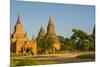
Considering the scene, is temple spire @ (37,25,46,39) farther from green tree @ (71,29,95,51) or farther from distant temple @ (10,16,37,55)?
green tree @ (71,29,95,51)

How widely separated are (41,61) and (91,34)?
653mm

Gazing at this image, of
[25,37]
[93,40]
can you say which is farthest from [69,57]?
[25,37]

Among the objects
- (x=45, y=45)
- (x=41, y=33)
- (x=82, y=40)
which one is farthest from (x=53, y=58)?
(x=82, y=40)

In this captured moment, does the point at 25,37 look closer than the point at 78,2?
Yes

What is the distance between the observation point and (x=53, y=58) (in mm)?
2264

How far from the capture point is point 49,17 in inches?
88.5

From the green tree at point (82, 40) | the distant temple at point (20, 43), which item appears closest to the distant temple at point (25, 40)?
the distant temple at point (20, 43)

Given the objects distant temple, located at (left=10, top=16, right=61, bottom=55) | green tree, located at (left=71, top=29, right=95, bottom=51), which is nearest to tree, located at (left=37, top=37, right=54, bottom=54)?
distant temple, located at (left=10, top=16, right=61, bottom=55)

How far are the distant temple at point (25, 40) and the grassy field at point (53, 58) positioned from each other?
0.22ft

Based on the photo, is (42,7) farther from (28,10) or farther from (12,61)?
(12,61)

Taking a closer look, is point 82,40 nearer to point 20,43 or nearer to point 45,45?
point 45,45

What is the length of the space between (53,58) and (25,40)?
0.35 metres

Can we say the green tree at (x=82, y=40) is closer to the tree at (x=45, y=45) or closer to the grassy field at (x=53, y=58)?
the grassy field at (x=53, y=58)

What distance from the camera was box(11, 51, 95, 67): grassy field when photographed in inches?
83.7
